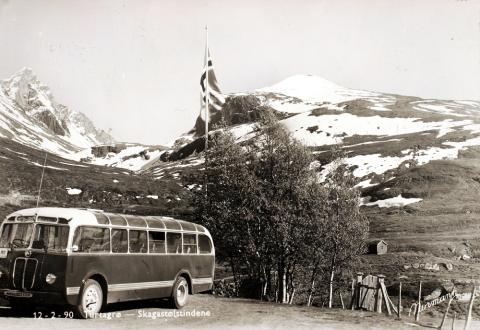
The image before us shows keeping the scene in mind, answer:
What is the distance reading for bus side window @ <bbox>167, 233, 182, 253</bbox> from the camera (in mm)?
19812

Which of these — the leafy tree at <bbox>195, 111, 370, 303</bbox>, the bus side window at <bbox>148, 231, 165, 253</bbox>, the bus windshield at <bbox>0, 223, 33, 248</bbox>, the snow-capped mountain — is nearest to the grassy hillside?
the snow-capped mountain

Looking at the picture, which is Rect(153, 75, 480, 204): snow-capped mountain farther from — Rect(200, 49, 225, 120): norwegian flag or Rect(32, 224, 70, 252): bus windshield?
Rect(32, 224, 70, 252): bus windshield

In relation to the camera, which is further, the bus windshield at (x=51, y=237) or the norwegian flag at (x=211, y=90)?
the norwegian flag at (x=211, y=90)

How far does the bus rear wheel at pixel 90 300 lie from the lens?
1548cm

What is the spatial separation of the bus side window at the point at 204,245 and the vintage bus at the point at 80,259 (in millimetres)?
2636

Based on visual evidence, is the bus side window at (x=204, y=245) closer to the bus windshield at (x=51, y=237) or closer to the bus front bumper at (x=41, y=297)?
the bus windshield at (x=51, y=237)

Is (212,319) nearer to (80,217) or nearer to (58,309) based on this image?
(58,309)

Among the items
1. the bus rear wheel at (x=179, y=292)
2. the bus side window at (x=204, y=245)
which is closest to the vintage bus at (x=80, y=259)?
the bus rear wheel at (x=179, y=292)

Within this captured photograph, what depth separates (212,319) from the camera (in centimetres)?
1761

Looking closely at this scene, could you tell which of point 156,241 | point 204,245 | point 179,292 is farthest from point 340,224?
point 156,241

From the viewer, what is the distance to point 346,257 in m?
39.3

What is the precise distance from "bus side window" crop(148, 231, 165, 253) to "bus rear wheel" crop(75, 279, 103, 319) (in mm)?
2897

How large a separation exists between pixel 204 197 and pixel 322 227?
829 cm

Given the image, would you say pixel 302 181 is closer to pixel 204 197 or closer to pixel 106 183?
pixel 204 197
